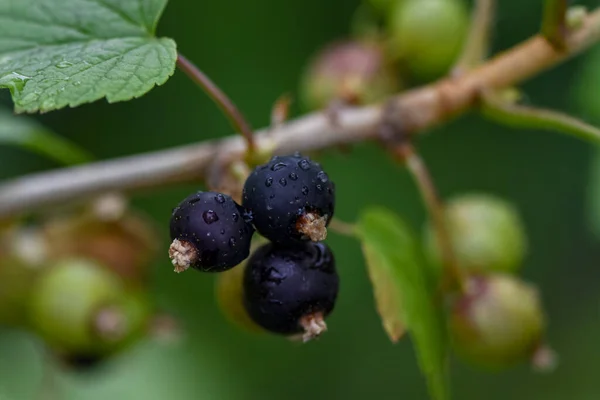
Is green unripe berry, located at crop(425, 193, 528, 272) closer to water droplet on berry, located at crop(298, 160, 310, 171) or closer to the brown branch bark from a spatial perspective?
the brown branch bark

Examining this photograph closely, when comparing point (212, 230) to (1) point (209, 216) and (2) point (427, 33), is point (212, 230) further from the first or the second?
(2) point (427, 33)

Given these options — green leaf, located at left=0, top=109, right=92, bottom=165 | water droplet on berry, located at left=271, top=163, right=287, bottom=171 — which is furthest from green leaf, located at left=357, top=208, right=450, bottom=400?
green leaf, located at left=0, top=109, right=92, bottom=165

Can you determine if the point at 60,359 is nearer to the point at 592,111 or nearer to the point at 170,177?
the point at 170,177

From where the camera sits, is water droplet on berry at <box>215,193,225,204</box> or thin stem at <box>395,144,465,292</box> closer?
water droplet on berry at <box>215,193,225,204</box>

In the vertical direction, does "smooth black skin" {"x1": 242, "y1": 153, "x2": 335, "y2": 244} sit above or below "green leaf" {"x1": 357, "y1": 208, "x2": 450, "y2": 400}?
above

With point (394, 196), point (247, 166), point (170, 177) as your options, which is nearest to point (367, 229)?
point (247, 166)

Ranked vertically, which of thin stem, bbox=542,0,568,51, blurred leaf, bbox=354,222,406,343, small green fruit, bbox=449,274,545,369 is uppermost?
thin stem, bbox=542,0,568,51

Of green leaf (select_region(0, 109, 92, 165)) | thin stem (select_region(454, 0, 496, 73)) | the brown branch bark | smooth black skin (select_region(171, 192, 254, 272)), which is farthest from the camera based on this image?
green leaf (select_region(0, 109, 92, 165))
